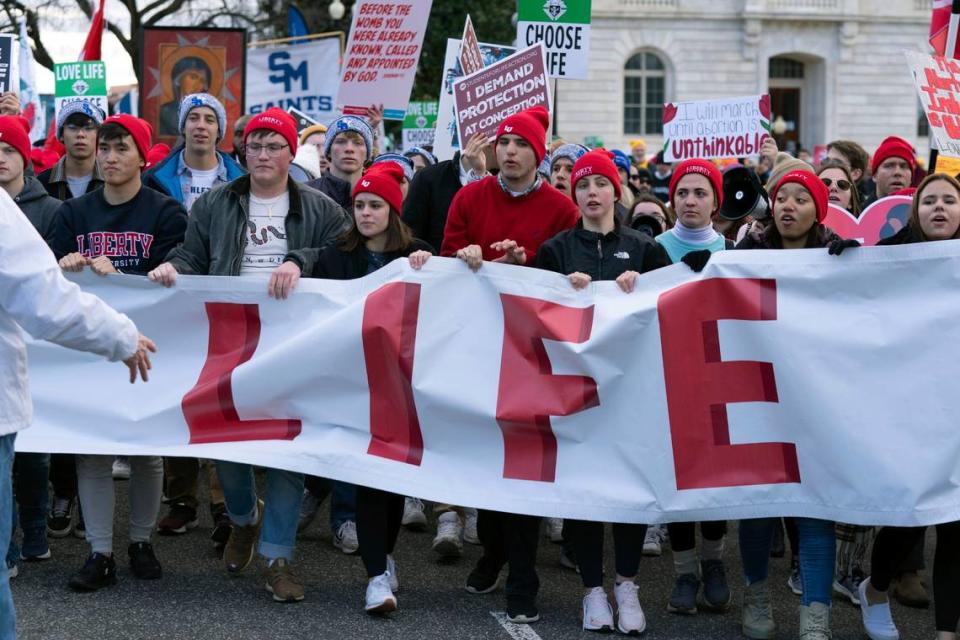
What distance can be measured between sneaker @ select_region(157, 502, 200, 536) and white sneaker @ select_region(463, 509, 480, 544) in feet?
4.50

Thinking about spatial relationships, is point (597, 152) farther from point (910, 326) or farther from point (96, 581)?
point (96, 581)

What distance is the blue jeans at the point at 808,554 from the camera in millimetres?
5188

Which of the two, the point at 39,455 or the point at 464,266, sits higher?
the point at 464,266

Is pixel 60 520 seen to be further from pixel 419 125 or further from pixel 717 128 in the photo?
pixel 419 125

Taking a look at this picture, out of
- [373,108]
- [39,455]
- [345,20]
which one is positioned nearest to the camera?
[39,455]

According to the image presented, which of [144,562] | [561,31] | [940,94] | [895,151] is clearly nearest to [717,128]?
[561,31]

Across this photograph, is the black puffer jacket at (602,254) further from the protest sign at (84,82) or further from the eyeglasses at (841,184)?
the protest sign at (84,82)

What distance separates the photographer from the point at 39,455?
20.2ft

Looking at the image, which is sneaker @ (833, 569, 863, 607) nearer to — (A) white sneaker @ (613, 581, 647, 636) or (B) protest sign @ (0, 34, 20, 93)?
(A) white sneaker @ (613, 581, 647, 636)

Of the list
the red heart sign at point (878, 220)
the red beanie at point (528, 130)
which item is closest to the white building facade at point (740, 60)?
the red heart sign at point (878, 220)

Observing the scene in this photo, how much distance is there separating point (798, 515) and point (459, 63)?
543 centimetres

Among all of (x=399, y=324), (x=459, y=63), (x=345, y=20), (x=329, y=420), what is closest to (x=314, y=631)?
(x=329, y=420)

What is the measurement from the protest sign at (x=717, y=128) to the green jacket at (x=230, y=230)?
520cm

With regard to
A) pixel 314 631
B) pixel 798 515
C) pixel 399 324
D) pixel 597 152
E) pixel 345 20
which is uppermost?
pixel 345 20
